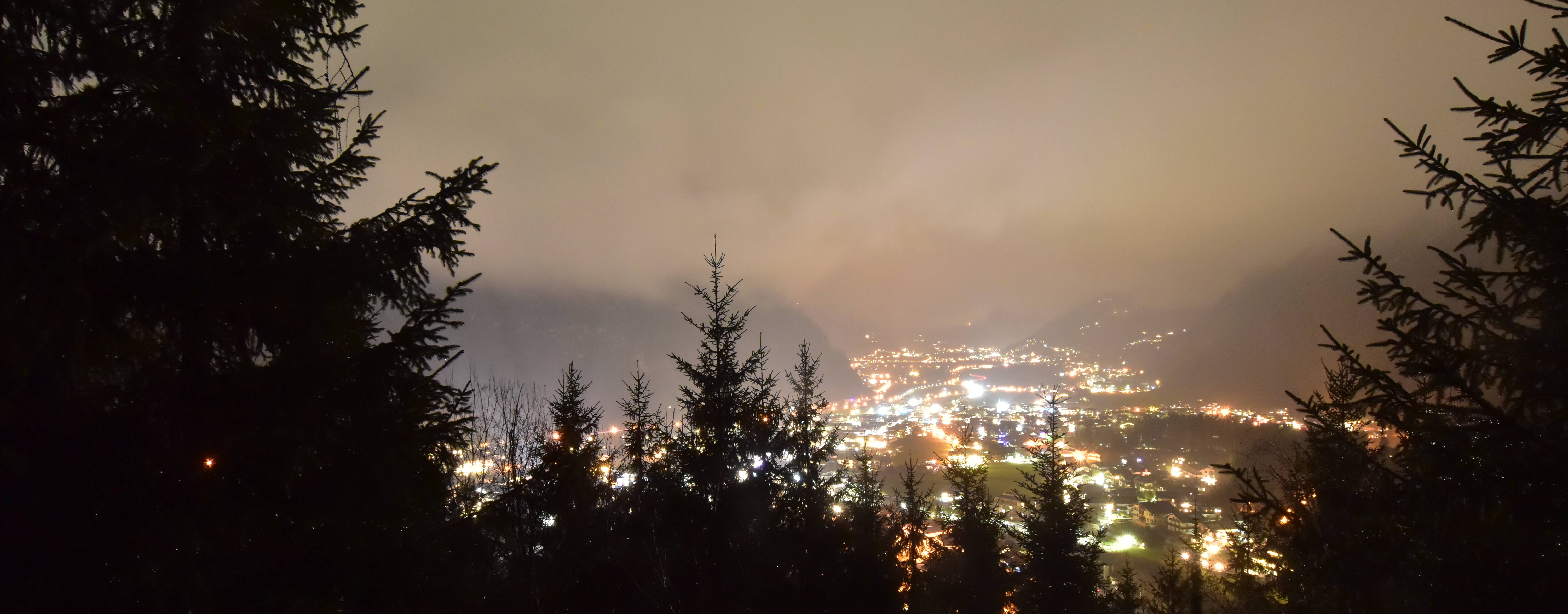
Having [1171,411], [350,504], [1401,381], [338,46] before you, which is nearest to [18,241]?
[350,504]

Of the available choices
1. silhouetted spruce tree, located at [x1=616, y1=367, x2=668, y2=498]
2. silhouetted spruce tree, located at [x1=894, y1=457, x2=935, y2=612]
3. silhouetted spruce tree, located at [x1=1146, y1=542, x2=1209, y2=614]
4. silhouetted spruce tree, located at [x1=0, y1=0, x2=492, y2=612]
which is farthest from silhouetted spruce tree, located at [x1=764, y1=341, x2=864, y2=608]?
silhouetted spruce tree, located at [x1=1146, y1=542, x2=1209, y2=614]

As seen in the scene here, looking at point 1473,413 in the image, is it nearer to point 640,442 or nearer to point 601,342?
point 640,442

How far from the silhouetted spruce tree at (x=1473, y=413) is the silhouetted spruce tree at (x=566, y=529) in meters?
8.24

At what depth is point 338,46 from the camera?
4.12 m

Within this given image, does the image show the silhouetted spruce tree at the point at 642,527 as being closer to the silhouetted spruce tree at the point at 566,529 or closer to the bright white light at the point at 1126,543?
the silhouetted spruce tree at the point at 566,529

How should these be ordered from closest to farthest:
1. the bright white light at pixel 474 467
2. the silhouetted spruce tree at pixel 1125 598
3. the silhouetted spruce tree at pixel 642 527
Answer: the bright white light at pixel 474 467 < the silhouetted spruce tree at pixel 642 527 < the silhouetted spruce tree at pixel 1125 598

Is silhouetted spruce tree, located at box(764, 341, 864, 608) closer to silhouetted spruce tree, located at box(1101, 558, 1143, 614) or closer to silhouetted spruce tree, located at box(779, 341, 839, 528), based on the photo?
silhouetted spruce tree, located at box(779, 341, 839, 528)

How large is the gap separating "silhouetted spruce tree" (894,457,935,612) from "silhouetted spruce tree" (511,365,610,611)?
858 centimetres

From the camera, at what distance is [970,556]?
57.7ft

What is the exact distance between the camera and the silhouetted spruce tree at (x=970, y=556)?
54.4 ft

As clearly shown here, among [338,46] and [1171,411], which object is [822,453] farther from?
[1171,411]

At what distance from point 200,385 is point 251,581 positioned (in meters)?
1.16

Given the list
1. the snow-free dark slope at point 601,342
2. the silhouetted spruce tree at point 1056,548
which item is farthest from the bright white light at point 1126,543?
the snow-free dark slope at point 601,342

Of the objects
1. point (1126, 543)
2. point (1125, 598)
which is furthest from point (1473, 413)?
point (1126, 543)
